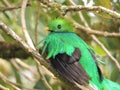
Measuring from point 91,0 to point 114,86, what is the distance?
45cm

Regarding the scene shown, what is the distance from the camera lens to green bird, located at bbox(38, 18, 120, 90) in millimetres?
2053

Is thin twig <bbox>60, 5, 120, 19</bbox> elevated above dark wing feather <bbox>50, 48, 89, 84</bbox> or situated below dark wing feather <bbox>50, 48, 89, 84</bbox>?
above

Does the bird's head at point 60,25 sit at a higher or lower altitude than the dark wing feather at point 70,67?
higher

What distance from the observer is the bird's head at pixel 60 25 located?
223 centimetres

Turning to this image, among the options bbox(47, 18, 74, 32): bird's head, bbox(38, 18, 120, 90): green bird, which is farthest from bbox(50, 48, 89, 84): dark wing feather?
bbox(47, 18, 74, 32): bird's head

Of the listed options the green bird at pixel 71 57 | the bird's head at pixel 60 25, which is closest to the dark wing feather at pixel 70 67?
the green bird at pixel 71 57

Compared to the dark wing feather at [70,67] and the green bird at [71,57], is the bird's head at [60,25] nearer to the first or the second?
the green bird at [71,57]

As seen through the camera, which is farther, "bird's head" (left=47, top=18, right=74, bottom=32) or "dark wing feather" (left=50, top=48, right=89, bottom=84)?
"bird's head" (left=47, top=18, right=74, bottom=32)

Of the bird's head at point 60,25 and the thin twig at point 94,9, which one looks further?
the bird's head at point 60,25

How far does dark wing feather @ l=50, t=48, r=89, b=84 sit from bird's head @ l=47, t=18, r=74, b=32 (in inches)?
7.2

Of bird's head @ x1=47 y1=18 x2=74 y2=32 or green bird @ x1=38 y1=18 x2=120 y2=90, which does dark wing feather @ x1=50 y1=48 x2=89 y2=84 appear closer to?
green bird @ x1=38 y1=18 x2=120 y2=90

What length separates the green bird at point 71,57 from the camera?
6.73 feet

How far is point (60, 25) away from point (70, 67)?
0.26 meters

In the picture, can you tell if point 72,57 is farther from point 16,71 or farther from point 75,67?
point 16,71
